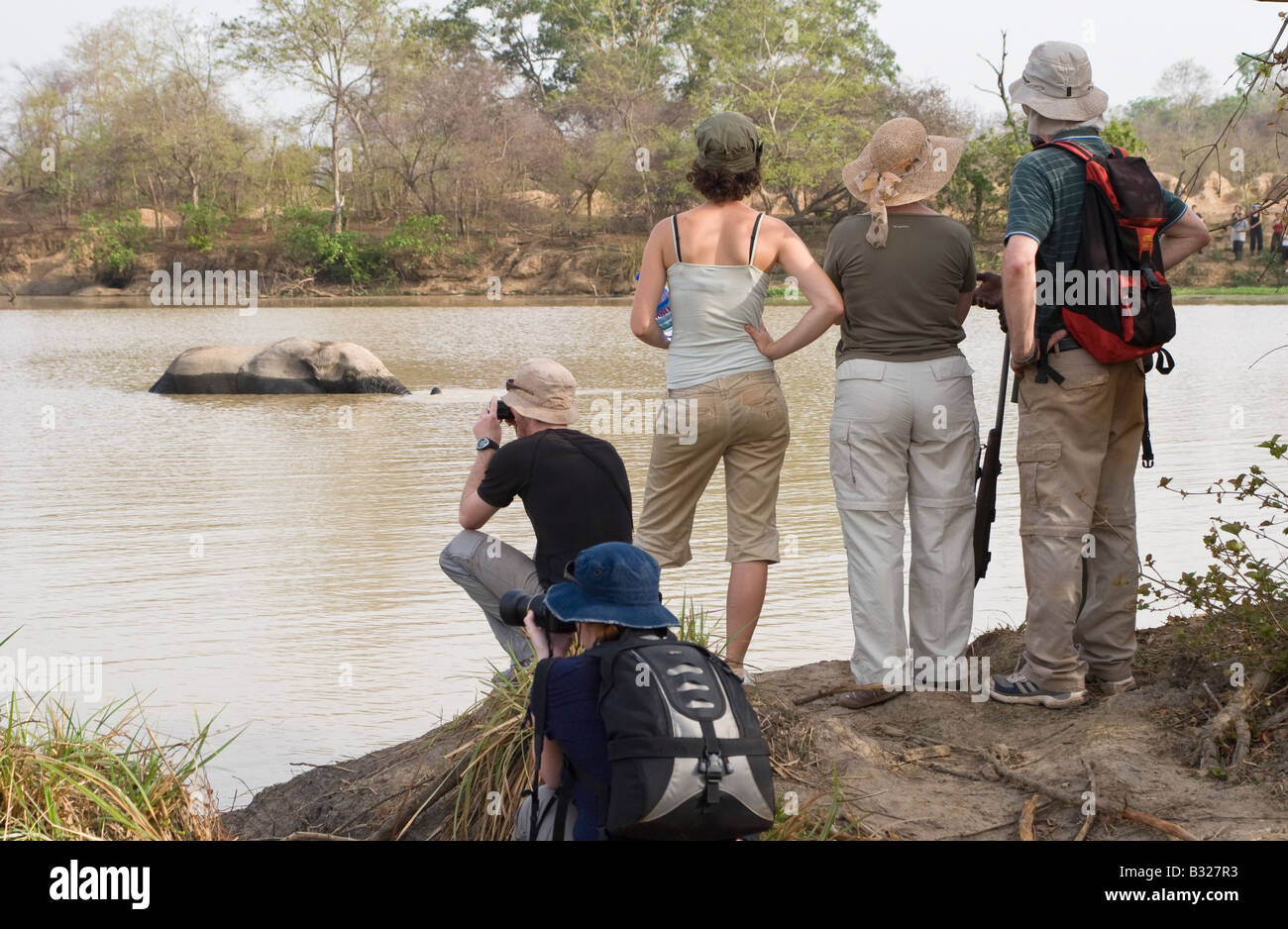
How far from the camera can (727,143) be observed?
4.06 meters

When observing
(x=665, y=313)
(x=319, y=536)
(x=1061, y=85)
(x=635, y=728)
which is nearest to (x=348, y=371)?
(x=319, y=536)

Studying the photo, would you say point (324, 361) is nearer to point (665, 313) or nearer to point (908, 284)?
point (665, 313)

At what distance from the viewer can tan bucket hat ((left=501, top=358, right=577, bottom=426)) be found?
→ 408 centimetres

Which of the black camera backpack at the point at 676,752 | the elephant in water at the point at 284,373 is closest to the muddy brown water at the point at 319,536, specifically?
the elephant in water at the point at 284,373

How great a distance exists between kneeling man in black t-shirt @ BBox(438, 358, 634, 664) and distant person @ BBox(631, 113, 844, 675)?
29 cm

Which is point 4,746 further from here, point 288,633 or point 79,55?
point 79,55

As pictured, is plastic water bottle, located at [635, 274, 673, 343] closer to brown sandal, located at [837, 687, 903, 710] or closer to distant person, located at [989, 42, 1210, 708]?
distant person, located at [989, 42, 1210, 708]

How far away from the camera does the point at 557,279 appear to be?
42.6 m

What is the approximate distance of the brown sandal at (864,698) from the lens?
160 inches

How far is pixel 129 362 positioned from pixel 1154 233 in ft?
55.9

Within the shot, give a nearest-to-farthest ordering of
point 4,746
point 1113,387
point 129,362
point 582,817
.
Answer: point 582,817 < point 4,746 < point 1113,387 < point 129,362

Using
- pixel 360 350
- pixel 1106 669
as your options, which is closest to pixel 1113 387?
pixel 1106 669

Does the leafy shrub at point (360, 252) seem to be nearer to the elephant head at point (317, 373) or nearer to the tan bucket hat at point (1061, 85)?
the elephant head at point (317, 373)

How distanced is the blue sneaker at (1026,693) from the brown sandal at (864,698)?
0.31 metres
